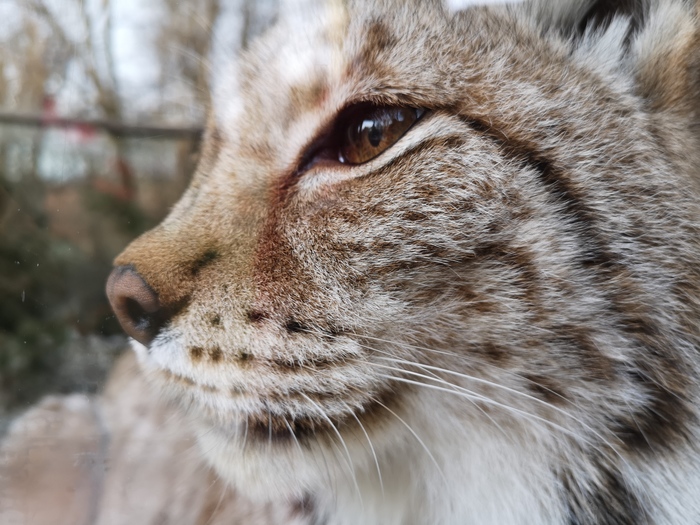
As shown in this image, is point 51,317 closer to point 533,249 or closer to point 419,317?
point 419,317

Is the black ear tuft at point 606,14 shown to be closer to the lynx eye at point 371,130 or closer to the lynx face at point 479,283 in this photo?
the lynx face at point 479,283

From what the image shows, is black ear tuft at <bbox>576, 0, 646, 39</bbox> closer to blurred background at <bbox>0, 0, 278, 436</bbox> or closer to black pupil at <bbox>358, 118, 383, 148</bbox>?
black pupil at <bbox>358, 118, 383, 148</bbox>

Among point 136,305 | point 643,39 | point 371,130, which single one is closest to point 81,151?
point 136,305

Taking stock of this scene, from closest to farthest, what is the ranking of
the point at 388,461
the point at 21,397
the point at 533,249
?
the point at 533,249
the point at 388,461
the point at 21,397

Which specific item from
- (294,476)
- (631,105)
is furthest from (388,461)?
(631,105)

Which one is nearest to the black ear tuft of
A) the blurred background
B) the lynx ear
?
the lynx ear

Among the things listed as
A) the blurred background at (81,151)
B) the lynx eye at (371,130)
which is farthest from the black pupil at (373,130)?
the blurred background at (81,151)

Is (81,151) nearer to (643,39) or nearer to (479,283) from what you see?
(479,283)
